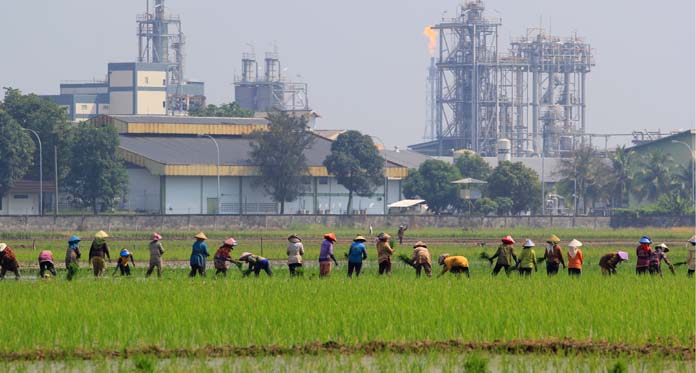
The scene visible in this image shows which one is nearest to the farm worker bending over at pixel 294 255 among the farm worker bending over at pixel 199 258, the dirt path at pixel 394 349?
the farm worker bending over at pixel 199 258

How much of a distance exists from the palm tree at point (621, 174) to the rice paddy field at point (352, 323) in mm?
83259

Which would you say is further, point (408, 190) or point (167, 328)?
point (408, 190)

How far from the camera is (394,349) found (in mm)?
23188

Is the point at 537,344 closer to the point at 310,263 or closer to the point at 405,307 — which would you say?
the point at 405,307

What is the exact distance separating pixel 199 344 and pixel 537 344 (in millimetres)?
5146

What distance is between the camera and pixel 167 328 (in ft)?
81.9

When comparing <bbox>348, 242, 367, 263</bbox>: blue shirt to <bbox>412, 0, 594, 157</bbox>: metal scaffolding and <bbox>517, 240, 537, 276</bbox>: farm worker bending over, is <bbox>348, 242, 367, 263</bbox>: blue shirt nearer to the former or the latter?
<bbox>517, 240, 537, 276</bbox>: farm worker bending over

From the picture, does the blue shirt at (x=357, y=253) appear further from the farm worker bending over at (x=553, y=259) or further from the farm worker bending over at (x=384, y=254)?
the farm worker bending over at (x=553, y=259)

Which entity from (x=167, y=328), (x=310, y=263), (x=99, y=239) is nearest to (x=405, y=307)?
(x=167, y=328)

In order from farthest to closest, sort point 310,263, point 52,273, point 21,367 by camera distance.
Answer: point 310,263 < point 52,273 < point 21,367

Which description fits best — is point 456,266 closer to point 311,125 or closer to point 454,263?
point 454,263

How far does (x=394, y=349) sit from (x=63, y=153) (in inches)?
3257

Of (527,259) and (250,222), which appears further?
(250,222)

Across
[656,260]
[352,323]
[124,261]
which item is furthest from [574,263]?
[352,323]
